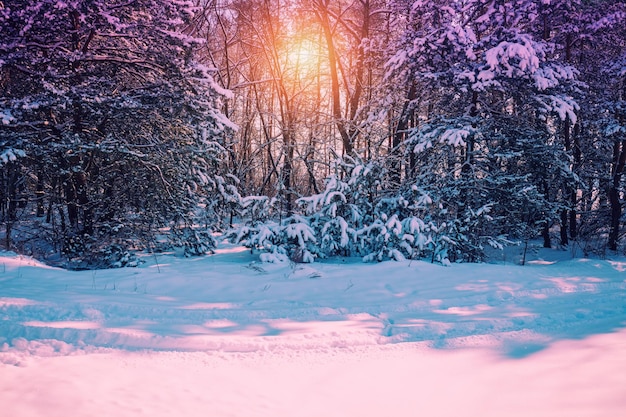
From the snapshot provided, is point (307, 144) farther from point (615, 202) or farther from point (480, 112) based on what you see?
point (615, 202)

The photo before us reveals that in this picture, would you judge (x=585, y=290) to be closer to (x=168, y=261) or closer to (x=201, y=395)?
(x=201, y=395)

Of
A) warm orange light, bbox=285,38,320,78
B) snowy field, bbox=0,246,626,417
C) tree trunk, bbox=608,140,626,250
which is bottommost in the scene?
snowy field, bbox=0,246,626,417

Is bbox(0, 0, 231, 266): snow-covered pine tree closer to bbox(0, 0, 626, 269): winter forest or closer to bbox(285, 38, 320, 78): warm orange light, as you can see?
bbox(0, 0, 626, 269): winter forest

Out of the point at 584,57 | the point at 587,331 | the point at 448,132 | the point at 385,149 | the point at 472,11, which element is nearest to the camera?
the point at 587,331

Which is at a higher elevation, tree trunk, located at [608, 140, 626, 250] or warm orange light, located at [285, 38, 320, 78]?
warm orange light, located at [285, 38, 320, 78]

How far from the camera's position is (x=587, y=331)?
144 inches

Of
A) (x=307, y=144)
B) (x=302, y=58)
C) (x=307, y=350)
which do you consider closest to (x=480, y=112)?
(x=307, y=144)

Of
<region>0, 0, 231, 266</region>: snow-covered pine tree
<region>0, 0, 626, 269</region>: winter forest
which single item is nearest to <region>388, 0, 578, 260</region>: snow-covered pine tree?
<region>0, 0, 626, 269</region>: winter forest

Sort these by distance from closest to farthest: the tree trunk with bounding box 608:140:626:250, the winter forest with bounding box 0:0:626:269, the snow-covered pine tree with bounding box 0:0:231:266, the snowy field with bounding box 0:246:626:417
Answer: the snowy field with bounding box 0:246:626:417, the snow-covered pine tree with bounding box 0:0:231:266, the winter forest with bounding box 0:0:626:269, the tree trunk with bounding box 608:140:626:250

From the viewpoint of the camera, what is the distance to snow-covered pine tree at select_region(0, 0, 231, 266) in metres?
7.75

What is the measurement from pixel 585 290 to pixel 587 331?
8.18 feet

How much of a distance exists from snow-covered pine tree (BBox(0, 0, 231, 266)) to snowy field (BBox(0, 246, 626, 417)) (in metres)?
3.49

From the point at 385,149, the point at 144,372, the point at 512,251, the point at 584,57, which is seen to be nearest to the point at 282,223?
the point at 385,149

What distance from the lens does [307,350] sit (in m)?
3.46
